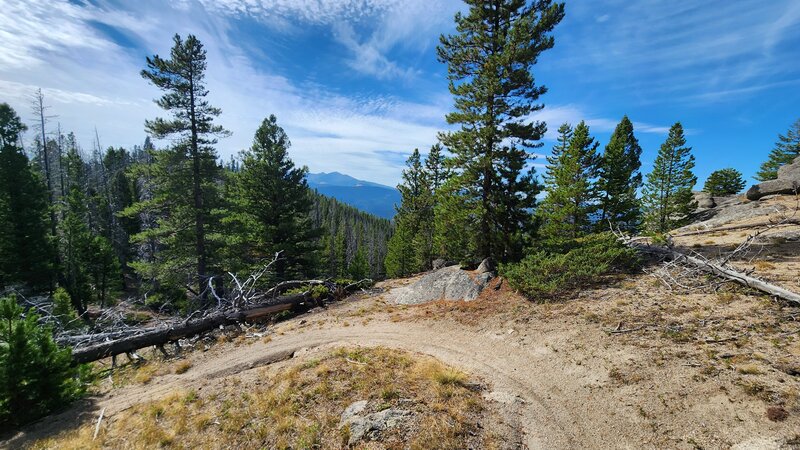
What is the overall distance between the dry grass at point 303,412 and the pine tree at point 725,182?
52.5 m

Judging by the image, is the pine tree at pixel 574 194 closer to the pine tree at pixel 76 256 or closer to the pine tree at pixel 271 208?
the pine tree at pixel 271 208

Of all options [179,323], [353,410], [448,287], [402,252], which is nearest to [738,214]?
[448,287]

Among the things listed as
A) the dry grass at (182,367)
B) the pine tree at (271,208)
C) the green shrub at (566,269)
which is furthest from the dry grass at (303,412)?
the pine tree at (271,208)

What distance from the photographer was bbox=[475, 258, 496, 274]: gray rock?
1730 centimetres

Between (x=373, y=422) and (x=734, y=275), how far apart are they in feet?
43.4

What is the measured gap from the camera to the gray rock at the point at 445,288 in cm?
1622

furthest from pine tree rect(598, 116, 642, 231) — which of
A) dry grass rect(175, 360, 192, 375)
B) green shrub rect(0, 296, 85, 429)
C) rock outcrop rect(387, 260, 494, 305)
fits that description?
green shrub rect(0, 296, 85, 429)

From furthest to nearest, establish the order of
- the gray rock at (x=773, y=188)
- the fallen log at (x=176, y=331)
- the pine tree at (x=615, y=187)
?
A: the gray rock at (x=773, y=188), the pine tree at (x=615, y=187), the fallen log at (x=176, y=331)

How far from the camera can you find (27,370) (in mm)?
8875

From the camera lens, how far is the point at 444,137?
17.6 metres

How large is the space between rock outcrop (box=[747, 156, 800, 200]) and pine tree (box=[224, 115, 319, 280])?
38.8 meters

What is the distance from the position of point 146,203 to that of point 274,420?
1766cm

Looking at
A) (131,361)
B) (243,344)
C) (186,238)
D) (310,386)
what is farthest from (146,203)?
(310,386)

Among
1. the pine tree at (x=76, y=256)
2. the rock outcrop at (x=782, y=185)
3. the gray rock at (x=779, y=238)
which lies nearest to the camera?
the gray rock at (x=779, y=238)
